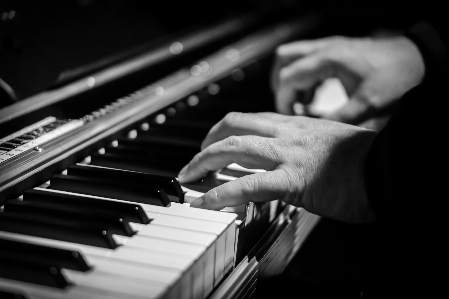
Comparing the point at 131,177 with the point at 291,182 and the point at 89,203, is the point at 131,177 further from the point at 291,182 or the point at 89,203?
the point at 291,182

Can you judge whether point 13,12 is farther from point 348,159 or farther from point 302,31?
point 302,31

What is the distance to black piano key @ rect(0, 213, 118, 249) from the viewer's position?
2.83ft

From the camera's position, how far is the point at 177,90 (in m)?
1.61

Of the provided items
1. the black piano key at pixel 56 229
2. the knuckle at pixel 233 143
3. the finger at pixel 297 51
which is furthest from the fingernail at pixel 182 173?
the finger at pixel 297 51

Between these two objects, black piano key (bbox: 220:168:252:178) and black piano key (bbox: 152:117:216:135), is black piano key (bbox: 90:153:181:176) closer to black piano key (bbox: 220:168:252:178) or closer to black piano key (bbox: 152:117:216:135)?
black piano key (bbox: 220:168:252:178)

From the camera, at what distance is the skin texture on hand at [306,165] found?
1.14 m

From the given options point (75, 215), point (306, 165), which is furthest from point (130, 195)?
point (306, 165)

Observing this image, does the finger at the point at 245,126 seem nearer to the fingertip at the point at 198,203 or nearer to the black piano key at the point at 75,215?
the fingertip at the point at 198,203

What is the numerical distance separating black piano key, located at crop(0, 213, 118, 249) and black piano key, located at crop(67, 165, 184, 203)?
204 mm

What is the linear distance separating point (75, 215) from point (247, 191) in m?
0.33

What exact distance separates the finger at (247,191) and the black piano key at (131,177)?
0.06m

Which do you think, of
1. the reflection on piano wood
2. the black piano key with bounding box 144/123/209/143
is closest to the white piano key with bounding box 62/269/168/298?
the reflection on piano wood

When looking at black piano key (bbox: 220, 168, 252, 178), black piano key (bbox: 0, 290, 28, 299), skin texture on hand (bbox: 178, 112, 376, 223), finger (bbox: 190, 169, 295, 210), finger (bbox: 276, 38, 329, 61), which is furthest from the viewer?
finger (bbox: 276, 38, 329, 61)

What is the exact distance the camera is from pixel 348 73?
6.09ft
